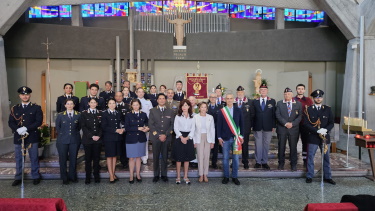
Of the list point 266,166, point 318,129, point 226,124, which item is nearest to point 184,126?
point 226,124

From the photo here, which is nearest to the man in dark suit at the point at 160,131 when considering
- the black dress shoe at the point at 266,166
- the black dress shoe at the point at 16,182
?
the black dress shoe at the point at 266,166

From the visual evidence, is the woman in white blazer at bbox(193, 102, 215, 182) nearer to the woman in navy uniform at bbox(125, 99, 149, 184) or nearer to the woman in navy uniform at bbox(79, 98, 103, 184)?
the woman in navy uniform at bbox(125, 99, 149, 184)

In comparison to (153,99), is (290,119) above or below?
below

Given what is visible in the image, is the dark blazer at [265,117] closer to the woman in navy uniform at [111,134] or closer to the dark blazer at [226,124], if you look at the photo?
the dark blazer at [226,124]

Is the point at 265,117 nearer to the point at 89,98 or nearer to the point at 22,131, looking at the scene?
the point at 89,98

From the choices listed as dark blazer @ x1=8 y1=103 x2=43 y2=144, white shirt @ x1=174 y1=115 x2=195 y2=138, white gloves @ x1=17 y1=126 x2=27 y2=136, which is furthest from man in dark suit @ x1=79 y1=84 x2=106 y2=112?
white shirt @ x1=174 y1=115 x2=195 y2=138

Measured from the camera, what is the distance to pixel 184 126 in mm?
4863

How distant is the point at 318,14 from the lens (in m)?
13.1

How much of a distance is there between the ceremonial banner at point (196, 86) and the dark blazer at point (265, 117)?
2.44 m

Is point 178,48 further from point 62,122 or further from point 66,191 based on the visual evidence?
point 66,191

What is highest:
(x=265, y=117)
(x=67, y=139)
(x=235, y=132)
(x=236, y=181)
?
(x=265, y=117)

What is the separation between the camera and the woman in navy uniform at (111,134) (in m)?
4.90

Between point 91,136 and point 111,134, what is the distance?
0.33m

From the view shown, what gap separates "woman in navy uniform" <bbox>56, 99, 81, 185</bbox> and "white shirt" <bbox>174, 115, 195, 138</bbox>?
1784mm
